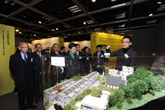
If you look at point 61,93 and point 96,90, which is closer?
point 61,93

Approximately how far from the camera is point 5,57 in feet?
12.0

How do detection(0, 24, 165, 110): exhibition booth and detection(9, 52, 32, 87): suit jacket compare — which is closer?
detection(0, 24, 165, 110): exhibition booth

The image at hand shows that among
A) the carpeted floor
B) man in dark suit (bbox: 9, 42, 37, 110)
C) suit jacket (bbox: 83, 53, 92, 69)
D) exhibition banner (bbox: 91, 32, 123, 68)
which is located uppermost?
exhibition banner (bbox: 91, 32, 123, 68)

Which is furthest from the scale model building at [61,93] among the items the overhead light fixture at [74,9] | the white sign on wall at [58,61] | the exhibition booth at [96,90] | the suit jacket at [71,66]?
the overhead light fixture at [74,9]

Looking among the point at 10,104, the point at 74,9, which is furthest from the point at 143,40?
the point at 10,104

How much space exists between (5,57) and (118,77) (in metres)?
4.66

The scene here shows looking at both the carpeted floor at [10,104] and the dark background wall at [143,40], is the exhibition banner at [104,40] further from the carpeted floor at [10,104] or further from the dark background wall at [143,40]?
the carpeted floor at [10,104]

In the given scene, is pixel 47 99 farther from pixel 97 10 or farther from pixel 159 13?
pixel 159 13

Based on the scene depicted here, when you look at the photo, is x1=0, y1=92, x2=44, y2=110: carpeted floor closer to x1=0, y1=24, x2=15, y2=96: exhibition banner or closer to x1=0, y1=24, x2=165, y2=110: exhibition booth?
x1=0, y1=24, x2=15, y2=96: exhibition banner

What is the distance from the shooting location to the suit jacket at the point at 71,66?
3.72 feet

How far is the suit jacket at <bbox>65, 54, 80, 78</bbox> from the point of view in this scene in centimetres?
113

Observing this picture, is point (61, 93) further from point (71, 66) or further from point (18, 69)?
point (18, 69)

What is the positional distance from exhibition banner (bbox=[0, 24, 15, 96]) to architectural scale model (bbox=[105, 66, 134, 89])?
4.46 meters

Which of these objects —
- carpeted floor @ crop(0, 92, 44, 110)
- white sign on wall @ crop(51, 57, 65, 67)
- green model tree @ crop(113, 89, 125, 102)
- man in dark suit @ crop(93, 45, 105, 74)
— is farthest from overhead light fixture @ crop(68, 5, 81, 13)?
carpeted floor @ crop(0, 92, 44, 110)
